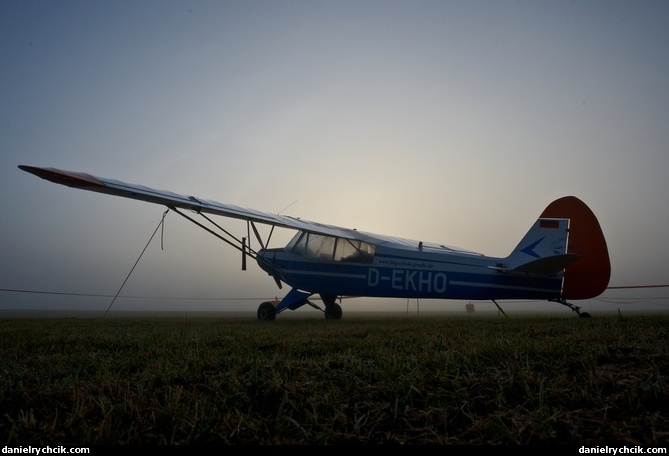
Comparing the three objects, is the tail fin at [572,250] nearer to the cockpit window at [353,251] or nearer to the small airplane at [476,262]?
the small airplane at [476,262]

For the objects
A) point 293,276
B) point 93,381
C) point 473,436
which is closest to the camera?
point 473,436

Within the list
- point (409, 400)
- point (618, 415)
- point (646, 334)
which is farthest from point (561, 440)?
point (646, 334)

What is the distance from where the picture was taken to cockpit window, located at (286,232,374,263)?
1131cm

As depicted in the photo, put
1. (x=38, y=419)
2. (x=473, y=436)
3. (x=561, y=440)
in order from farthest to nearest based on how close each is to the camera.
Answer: (x=38, y=419) < (x=473, y=436) < (x=561, y=440)

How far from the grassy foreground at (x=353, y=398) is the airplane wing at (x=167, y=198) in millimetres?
4646

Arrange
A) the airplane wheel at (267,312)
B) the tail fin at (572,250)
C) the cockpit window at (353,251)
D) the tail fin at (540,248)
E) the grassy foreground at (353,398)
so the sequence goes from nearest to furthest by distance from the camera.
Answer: the grassy foreground at (353,398), the tail fin at (540,248), the tail fin at (572,250), the cockpit window at (353,251), the airplane wheel at (267,312)

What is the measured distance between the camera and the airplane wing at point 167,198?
734cm

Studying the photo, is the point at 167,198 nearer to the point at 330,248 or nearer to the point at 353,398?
the point at 330,248

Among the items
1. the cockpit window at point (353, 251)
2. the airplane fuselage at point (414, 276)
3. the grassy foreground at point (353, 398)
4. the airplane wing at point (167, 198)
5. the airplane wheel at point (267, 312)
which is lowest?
the airplane wheel at point (267, 312)

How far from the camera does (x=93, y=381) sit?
8.70 ft

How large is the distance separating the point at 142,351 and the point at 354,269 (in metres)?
7.68

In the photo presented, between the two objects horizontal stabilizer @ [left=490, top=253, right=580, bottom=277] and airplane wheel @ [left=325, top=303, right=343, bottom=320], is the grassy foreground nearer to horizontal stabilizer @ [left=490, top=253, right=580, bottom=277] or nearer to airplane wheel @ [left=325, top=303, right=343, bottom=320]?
horizontal stabilizer @ [left=490, top=253, right=580, bottom=277]

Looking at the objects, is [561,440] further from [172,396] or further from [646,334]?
[646,334]

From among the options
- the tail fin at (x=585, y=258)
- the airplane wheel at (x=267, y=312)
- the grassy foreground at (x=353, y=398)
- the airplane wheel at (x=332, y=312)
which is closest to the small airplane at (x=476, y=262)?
the tail fin at (x=585, y=258)
